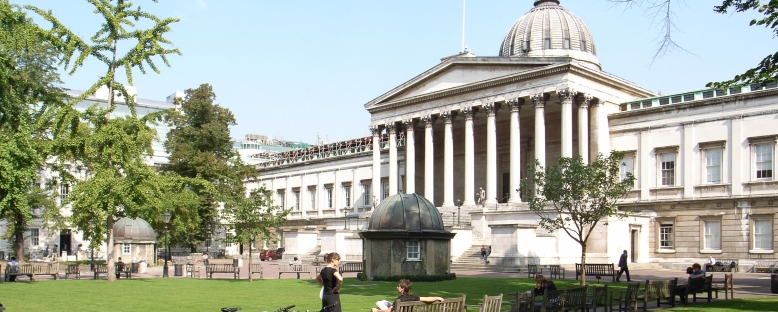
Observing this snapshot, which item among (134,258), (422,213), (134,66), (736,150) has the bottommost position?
(134,258)

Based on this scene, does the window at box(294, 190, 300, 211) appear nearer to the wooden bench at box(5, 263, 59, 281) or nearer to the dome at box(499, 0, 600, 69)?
the dome at box(499, 0, 600, 69)

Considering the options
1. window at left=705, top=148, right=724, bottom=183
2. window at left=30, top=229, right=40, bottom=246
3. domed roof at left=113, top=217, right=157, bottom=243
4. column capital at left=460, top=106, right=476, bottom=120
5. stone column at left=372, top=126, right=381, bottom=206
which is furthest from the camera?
window at left=30, top=229, right=40, bottom=246

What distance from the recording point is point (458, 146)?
65.5 metres

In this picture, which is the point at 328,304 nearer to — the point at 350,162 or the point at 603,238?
the point at 603,238

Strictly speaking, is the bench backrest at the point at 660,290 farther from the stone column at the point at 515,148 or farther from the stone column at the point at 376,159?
the stone column at the point at 376,159

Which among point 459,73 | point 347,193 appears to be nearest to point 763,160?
point 459,73

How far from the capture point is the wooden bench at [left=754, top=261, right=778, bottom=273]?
43.3 metres

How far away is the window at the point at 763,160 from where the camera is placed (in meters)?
46.2

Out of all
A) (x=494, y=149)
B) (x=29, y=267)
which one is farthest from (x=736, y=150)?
(x=29, y=267)

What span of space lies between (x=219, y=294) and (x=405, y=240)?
851 cm

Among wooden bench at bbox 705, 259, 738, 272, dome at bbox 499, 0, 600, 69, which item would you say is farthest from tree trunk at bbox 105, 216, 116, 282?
dome at bbox 499, 0, 600, 69

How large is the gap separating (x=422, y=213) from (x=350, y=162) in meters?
44.7

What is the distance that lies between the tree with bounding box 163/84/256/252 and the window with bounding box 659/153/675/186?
32.3 metres

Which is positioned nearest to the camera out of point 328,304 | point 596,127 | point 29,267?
point 328,304
